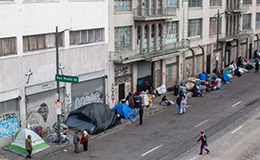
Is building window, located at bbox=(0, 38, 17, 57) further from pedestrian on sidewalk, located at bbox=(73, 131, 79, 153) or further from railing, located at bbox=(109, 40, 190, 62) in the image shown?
railing, located at bbox=(109, 40, 190, 62)

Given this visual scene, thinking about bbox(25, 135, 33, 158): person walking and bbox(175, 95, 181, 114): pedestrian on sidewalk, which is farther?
bbox(175, 95, 181, 114): pedestrian on sidewalk

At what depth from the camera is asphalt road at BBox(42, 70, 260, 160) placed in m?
23.5

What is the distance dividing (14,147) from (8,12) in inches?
293

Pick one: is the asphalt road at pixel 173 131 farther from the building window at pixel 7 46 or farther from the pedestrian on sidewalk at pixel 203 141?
the building window at pixel 7 46

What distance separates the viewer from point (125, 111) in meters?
30.6

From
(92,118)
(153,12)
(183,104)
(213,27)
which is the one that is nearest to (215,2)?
(213,27)

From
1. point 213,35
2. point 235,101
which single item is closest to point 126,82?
point 235,101

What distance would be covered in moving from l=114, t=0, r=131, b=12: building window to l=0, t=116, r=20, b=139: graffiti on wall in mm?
12299

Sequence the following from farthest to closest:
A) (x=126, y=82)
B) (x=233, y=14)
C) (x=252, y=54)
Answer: (x=252, y=54)
(x=233, y=14)
(x=126, y=82)

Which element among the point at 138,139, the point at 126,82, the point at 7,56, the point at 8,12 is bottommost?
the point at 138,139

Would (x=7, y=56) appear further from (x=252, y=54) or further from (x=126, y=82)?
(x=252, y=54)

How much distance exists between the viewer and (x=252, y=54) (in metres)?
63.3

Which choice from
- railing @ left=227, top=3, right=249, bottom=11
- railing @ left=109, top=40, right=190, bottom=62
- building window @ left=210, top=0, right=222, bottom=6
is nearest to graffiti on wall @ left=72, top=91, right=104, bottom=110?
railing @ left=109, top=40, right=190, bottom=62

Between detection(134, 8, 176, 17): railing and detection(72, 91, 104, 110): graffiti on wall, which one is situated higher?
detection(134, 8, 176, 17): railing
